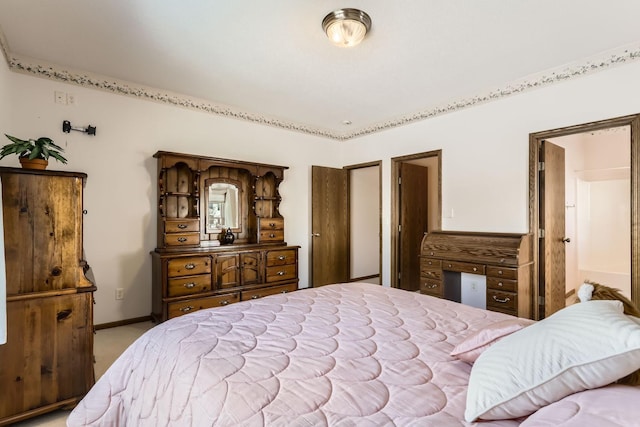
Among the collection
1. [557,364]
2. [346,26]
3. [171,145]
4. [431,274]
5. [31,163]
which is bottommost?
[431,274]

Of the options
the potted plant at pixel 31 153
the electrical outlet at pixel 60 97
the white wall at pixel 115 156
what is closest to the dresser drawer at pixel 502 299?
the white wall at pixel 115 156

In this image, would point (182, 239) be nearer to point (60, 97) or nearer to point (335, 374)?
point (60, 97)

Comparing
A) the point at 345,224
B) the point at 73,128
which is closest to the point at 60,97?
the point at 73,128

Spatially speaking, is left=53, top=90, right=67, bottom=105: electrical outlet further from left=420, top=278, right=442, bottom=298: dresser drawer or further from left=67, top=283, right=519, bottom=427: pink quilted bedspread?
left=420, top=278, right=442, bottom=298: dresser drawer

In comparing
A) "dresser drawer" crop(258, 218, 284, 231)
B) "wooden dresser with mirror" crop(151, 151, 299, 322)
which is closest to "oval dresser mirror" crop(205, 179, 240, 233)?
"wooden dresser with mirror" crop(151, 151, 299, 322)

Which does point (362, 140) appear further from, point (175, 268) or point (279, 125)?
point (175, 268)

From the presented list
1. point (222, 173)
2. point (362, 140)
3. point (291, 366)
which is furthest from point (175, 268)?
point (362, 140)

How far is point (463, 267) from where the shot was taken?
335 cm

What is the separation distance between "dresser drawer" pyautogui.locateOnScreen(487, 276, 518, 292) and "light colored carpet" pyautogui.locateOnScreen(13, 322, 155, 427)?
3.41 m

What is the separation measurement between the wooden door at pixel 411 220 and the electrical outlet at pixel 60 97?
390 cm

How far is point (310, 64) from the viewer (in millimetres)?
2863

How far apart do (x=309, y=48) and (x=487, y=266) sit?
8.66 ft

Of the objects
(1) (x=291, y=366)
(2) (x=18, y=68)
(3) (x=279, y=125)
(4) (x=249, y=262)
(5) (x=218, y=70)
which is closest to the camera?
(1) (x=291, y=366)

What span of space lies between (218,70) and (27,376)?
2.64 metres
